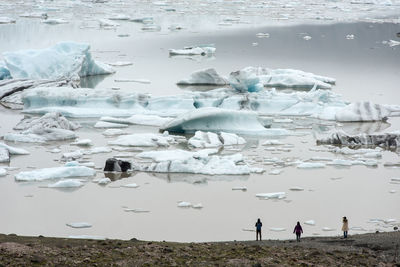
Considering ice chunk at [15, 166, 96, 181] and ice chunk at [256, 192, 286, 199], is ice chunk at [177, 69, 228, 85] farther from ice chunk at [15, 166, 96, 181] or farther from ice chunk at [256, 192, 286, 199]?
ice chunk at [256, 192, 286, 199]

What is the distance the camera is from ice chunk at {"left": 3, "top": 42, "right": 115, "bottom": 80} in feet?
76.3

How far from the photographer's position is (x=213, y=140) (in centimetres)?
1672

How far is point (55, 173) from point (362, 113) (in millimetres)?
8900

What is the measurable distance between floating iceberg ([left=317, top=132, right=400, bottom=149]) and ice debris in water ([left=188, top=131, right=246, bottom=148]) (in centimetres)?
189

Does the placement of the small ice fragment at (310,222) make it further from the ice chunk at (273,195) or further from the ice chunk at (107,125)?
the ice chunk at (107,125)

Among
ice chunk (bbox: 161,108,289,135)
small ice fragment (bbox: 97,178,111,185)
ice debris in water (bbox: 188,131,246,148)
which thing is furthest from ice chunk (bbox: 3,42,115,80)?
small ice fragment (bbox: 97,178,111,185)

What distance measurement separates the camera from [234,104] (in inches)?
781

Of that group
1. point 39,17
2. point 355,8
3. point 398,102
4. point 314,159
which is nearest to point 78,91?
point 314,159

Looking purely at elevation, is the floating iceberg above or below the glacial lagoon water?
above

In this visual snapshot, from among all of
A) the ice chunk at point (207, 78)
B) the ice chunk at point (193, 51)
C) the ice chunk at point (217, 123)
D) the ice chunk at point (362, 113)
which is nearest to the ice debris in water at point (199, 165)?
the ice chunk at point (217, 123)

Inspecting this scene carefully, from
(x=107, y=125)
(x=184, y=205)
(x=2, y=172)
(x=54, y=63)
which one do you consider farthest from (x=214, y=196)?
(x=54, y=63)

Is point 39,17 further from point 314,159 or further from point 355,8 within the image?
point 314,159

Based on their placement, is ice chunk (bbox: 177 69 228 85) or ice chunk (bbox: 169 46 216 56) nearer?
ice chunk (bbox: 177 69 228 85)

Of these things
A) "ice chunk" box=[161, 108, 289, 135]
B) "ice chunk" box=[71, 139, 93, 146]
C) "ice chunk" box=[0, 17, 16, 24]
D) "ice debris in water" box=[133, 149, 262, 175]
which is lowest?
"ice debris in water" box=[133, 149, 262, 175]
